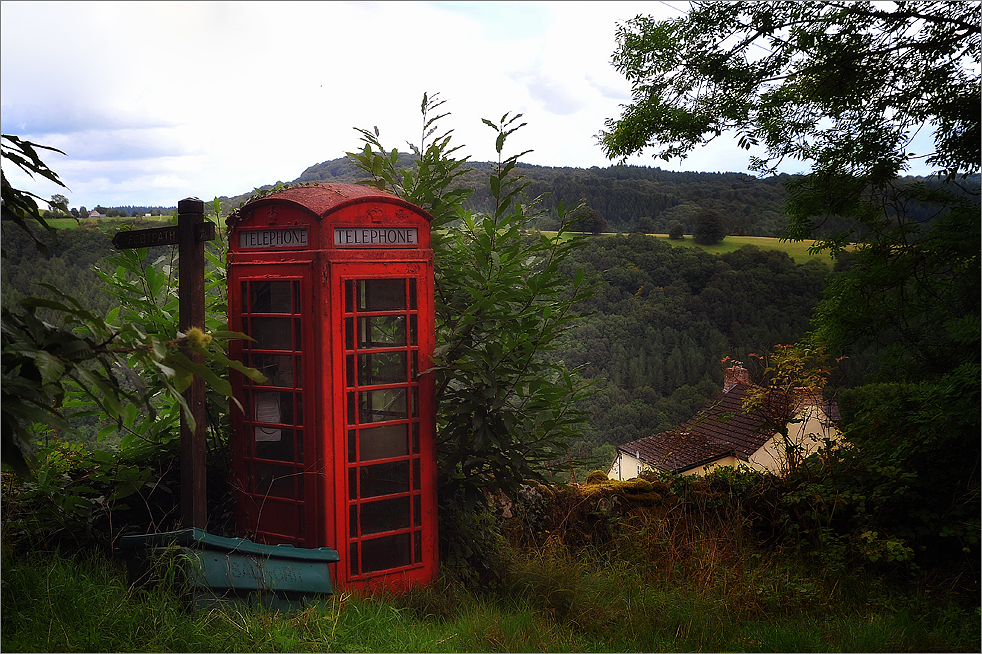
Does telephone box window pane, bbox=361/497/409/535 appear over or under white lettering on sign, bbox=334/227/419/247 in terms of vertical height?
under

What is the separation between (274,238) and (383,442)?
132 cm

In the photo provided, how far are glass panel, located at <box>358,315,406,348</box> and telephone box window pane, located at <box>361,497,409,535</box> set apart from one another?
3.05 feet

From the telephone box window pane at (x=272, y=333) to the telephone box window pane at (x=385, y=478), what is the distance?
0.86 metres

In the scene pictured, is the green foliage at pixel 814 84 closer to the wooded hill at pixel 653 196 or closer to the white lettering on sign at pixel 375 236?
the white lettering on sign at pixel 375 236

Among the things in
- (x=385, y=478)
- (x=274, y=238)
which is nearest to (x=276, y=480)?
(x=385, y=478)

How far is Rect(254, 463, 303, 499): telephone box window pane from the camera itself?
3.92m

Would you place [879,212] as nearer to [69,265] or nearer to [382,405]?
[382,405]

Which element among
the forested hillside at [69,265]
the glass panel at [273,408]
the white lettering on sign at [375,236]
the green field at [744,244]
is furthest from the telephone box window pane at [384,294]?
the green field at [744,244]

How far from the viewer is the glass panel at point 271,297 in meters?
3.91

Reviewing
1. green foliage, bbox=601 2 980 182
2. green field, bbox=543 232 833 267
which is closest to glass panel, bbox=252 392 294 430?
green foliage, bbox=601 2 980 182

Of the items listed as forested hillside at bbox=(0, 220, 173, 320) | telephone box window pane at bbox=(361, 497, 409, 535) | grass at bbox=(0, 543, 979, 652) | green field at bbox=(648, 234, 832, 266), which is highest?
green field at bbox=(648, 234, 832, 266)

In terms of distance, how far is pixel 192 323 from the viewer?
3617 millimetres

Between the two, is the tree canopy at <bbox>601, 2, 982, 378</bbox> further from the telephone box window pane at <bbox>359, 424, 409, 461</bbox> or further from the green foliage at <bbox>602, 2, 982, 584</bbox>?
the telephone box window pane at <bbox>359, 424, 409, 461</bbox>

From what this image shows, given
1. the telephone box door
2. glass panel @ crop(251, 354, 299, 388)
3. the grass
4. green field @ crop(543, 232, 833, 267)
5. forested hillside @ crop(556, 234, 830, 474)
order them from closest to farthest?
the grass, the telephone box door, glass panel @ crop(251, 354, 299, 388), forested hillside @ crop(556, 234, 830, 474), green field @ crop(543, 232, 833, 267)
